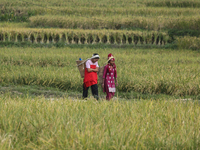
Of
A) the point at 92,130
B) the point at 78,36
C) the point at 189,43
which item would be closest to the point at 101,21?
the point at 78,36

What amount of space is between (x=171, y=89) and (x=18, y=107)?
5.72 meters

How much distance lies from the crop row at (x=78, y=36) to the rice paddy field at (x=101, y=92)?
0.07 m

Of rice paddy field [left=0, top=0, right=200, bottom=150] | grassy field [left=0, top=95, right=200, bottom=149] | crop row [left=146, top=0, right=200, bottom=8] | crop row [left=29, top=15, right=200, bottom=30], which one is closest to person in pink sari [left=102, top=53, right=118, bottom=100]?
rice paddy field [left=0, top=0, right=200, bottom=150]

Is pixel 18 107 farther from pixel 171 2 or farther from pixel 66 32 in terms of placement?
pixel 171 2

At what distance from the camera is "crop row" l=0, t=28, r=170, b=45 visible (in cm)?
1933

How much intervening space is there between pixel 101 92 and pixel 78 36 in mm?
11297

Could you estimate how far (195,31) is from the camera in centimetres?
2180

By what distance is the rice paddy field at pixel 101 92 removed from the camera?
3027 millimetres

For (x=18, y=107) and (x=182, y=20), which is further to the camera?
(x=182, y=20)

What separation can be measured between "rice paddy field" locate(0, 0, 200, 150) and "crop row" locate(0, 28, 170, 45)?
7 centimetres

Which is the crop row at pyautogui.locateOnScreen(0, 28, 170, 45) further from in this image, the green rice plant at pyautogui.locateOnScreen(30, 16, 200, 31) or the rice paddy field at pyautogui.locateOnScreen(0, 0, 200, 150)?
the green rice plant at pyautogui.locateOnScreen(30, 16, 200, 31)

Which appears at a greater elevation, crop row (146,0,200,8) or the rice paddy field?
crop row (146,0,200,8)

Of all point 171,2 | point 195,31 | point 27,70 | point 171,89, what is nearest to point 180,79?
point 171,89

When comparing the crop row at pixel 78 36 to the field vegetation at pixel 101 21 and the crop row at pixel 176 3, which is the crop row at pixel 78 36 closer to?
the field vegetation at pixel 101 21
